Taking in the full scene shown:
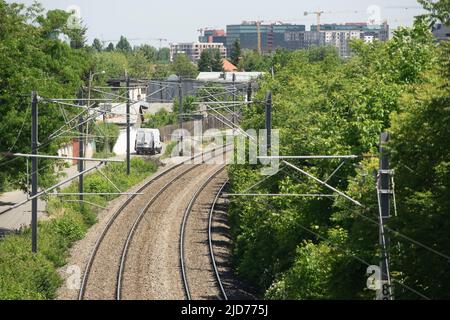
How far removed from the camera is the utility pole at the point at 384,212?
613 inches

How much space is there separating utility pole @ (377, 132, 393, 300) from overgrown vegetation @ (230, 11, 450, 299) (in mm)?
205

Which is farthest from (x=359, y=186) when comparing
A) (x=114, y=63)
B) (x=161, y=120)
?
(x=114, y=63)

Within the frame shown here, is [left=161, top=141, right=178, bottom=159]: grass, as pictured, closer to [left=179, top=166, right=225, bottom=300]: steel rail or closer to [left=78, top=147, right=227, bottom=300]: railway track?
[left=179, top=166, right=225, bottom=300]: steel rail

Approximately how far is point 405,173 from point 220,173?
41526mm

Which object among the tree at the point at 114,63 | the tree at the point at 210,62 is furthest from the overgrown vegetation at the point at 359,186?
the tree at the point at 210,62

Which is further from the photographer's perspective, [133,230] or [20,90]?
[133,230]

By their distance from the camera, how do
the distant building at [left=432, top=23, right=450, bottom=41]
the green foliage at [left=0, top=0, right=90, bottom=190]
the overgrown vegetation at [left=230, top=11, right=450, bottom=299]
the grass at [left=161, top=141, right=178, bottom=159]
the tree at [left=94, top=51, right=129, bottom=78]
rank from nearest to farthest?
the overgrown vegetation at [left=230, top=11, right=450, bottom=299] < the distant building at [left=432, top=23, right=450, bottom=41] < the green foliage at [left=0, top=0, right=90, bottom=190] < the grass at [left=161, top=141, right=178, bottom=159] < the tree at [left=94, top=51, right=129, bottom=78]

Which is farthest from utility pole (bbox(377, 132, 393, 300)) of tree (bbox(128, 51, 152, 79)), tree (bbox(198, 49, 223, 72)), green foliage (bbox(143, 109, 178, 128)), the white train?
tree (bbox(198, 49, 223, 72))

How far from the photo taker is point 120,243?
34.3 m

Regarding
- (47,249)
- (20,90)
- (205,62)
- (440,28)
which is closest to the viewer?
(47,249)

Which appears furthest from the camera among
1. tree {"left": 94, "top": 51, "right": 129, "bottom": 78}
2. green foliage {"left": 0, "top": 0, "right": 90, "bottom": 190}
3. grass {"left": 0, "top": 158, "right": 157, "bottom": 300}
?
tree {"left": 94, "top": 51, "right": 129, "bottom": 78}

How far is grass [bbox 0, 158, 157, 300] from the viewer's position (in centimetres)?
2523

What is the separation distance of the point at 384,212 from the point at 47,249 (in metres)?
16.7

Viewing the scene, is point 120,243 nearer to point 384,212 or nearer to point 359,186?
point 359,186
